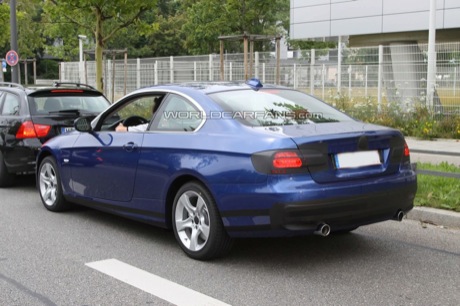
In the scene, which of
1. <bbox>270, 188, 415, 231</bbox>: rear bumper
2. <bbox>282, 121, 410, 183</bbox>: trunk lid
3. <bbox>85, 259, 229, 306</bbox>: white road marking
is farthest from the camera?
<bbox>282, 121, 410, 183</bbox>: trunk lid

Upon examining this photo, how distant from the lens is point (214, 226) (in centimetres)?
460

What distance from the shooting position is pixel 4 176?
28.0 feet

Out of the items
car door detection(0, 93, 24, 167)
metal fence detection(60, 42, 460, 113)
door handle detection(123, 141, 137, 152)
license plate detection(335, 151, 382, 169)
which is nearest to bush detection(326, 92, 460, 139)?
metal fence detection(60, 42, 460, 113)

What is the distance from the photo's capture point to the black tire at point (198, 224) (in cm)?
462

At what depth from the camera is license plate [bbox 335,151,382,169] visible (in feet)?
14.5

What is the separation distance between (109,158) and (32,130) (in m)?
3.03

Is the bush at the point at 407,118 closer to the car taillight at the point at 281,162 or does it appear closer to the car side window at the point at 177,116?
the car side window at the point at 177,116

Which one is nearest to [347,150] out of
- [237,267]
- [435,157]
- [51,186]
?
[237,267]

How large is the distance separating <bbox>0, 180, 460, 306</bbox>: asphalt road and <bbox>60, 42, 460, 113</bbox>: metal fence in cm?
1142

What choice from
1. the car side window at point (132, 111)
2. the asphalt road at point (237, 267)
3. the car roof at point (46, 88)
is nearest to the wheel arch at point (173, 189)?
the asphalt road at point (237, 267)

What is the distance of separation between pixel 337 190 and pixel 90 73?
26153 mm

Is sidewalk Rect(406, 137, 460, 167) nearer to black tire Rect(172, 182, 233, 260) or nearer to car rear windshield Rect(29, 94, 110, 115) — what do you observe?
car rear windshield Rect(29, 94, 110, 115)

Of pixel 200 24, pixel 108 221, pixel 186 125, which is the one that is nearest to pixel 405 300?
pixel 186 125

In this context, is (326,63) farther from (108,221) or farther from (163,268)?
(163,268)
